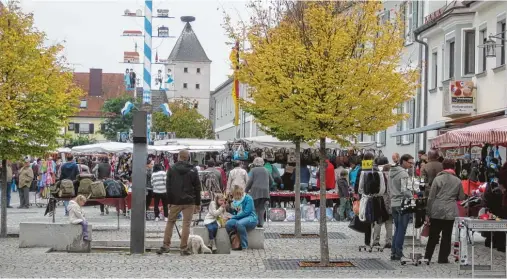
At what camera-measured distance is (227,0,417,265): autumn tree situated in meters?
15.8

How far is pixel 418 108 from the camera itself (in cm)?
3972

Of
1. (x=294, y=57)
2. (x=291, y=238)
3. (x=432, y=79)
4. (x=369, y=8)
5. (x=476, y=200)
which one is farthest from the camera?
(x=432, y=79)

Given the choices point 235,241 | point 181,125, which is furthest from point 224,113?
point 235,241

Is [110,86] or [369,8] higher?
[110,86]

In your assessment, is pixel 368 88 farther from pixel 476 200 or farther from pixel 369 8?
pixel 476 200

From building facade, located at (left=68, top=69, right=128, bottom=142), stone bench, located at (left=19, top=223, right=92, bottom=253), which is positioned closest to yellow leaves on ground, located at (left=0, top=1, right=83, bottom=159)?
stone bench, located at (left=19, top=223, right=92, bottom=253)

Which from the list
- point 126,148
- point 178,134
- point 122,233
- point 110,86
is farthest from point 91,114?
point 122,233

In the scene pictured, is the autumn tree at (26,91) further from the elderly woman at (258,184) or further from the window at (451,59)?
the window at (451,59)

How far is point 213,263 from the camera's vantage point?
16297 millimetres

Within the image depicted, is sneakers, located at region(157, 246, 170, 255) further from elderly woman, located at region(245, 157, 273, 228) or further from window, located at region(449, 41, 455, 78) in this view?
window, located at region(449, 41, 455, 78)

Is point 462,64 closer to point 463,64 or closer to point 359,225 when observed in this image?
point 463,64

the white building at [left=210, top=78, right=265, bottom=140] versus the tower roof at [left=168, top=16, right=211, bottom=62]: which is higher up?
the tower roof at [left=168, top=16, right=211, bottom=62]

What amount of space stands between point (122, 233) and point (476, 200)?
8468 mm

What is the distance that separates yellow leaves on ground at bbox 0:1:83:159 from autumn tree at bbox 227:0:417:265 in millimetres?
5345
